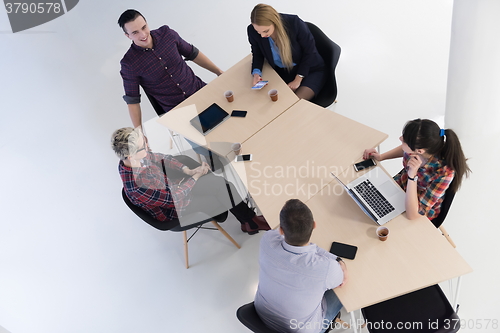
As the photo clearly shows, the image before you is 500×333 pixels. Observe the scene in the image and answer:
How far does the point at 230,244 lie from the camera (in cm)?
317

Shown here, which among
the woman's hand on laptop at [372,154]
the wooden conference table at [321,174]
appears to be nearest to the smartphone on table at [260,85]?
the wooden conference table at [321,174]

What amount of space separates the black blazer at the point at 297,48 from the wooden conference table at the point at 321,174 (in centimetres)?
11

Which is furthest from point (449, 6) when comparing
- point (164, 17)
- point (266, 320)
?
point (266, 320)

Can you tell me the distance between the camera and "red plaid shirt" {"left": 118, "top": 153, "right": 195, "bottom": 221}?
2.47 metres

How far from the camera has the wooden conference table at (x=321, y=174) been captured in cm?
199

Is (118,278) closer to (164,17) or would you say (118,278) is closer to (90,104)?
(90,104)

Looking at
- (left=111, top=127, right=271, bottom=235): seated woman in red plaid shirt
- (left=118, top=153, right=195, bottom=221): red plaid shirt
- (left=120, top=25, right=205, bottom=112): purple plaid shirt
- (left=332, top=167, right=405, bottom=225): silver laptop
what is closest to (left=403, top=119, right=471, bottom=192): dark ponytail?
(left=332, top=167, right=405, bottom=225): silver laptop

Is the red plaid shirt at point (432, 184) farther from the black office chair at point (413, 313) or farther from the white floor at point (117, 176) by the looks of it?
the white floor at point (117, 176)

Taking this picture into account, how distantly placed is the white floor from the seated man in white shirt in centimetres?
90

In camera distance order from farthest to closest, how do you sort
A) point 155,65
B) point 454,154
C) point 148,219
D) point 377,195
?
point 155,65 < point 148,219 < point 377,195 < point 454,154

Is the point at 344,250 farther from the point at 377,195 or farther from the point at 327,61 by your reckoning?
the point at 327,61

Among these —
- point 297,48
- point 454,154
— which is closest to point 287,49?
point 297,48

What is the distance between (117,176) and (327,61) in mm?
2294

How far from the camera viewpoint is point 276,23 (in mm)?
2885
